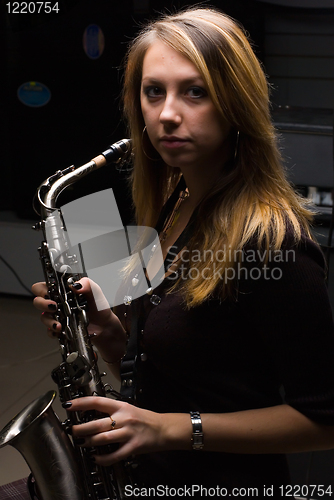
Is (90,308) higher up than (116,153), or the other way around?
(116,153)

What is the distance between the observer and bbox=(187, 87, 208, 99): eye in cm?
90

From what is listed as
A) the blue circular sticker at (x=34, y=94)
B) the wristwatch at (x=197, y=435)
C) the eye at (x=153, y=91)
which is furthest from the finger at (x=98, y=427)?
the blue circular sticker at (x=34, y=94)

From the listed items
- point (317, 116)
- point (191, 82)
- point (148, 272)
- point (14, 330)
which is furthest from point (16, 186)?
point (191, 82)

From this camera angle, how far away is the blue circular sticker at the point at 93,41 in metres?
2.21

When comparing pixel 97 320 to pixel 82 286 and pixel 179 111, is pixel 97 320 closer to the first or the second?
pixel 82 286

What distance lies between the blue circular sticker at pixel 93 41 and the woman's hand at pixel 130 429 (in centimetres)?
174

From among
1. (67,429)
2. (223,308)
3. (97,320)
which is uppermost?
(223,308)

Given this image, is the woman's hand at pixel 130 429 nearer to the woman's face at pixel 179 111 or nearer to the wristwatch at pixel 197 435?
the wristwatch at pixel 197 435

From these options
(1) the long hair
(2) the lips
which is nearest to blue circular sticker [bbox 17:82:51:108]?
(1) the long hair

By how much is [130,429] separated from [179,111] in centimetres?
52

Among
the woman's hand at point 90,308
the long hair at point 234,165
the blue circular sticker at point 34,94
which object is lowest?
the woman's hand at point 90,308

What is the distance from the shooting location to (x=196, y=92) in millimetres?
899

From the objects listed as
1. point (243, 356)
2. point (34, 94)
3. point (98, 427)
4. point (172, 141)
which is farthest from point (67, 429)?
point (34, 94)

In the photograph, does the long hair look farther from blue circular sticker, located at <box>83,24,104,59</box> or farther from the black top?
blue circular sticker, located at <box>83,24,104,59</box>
